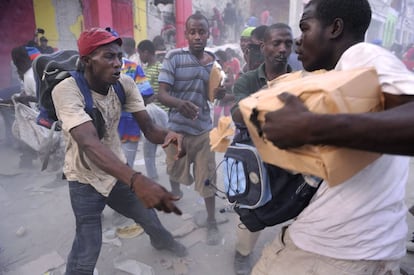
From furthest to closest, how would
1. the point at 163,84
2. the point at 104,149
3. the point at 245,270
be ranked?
1. the point at 163,84
2. the point at 245,270
3. the point at 104,149

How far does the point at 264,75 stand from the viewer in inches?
112

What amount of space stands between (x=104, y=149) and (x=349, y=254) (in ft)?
4.41

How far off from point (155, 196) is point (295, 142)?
2.76ft

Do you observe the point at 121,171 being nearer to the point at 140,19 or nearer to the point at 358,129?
the point at 358,129

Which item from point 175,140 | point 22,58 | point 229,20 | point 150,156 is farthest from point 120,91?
point 229,20

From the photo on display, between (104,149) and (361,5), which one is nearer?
(361,5)

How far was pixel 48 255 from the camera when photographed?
10.4 feet

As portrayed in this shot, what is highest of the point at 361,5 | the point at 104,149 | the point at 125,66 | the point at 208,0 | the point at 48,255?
the point at 208,0

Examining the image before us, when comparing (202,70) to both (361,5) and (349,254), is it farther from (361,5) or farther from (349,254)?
(349,254)

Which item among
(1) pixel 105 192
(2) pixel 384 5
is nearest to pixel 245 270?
(1) pixel 105 192

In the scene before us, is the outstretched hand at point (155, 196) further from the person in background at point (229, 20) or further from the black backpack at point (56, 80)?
the person in background at point (229, 20)

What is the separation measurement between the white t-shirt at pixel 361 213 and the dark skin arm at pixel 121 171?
618 millimetres

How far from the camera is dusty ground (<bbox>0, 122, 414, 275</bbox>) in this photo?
3.05m

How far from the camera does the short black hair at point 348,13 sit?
1.32 metres
